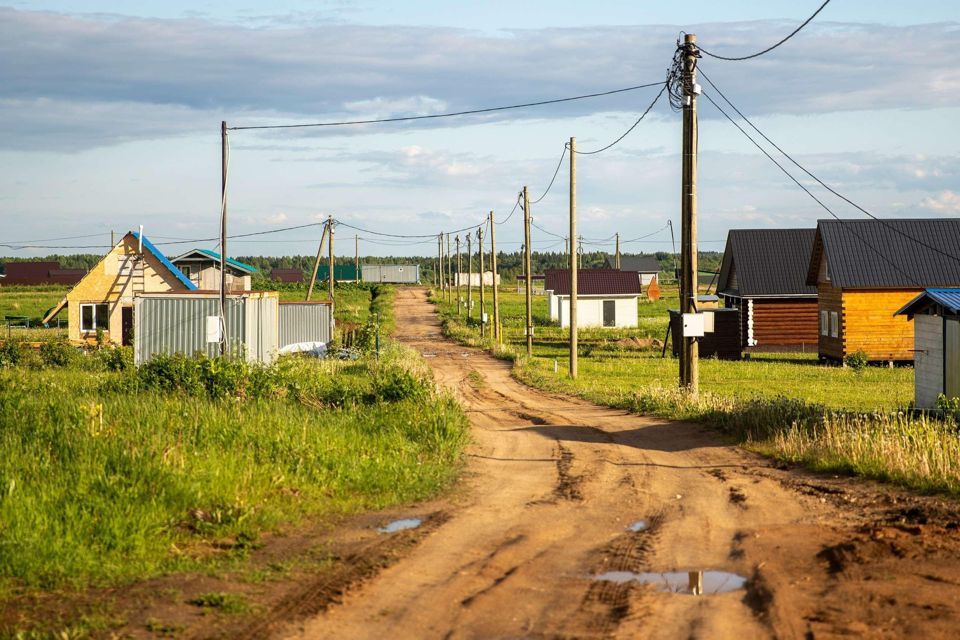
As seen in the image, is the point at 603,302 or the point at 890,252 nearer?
the point at 890,252

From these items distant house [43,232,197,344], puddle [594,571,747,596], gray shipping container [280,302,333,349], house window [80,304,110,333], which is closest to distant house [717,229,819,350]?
gray shipping container [280,302,333,349]

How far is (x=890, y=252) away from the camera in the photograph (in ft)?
128

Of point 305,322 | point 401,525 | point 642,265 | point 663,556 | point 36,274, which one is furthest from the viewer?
point 642,265

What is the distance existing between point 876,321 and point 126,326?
3143cm

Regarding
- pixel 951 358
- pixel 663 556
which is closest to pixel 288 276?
pixel 951 358

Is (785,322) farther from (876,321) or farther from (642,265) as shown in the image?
(642,265)

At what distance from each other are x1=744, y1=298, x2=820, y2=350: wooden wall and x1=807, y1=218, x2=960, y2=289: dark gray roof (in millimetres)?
4144

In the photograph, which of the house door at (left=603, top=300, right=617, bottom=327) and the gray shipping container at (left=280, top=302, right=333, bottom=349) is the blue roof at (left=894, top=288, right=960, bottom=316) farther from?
the house door at (left=603, top=300, right=617, bottom=327)

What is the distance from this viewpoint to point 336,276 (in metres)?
138

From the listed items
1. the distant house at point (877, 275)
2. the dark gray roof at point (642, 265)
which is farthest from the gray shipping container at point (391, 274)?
the distant house at point (877, 275)

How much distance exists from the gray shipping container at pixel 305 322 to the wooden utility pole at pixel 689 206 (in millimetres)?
22751

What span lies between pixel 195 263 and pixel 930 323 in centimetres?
4221

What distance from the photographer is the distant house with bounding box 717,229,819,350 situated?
44250 mm

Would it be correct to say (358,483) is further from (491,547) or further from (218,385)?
(218,385)
